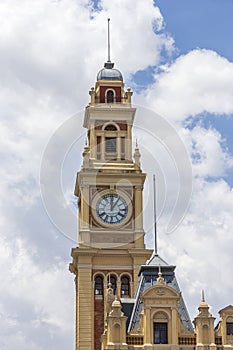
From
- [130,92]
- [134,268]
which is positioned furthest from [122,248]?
[130,92]

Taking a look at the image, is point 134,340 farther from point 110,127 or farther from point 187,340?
point 110,127

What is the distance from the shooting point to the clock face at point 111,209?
340 ft

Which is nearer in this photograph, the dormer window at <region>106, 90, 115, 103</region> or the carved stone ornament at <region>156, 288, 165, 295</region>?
the carved stone ornament at <region>156, 288, 165, 295</region>

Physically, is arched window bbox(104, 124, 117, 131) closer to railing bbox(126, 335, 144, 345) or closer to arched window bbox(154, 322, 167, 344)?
arched window bbox(154, 322, 167, 344)

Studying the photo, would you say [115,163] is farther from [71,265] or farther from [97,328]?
[97,328]

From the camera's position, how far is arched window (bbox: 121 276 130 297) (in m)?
100

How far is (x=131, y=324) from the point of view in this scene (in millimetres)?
81500

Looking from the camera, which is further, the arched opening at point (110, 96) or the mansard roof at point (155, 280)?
the arched opening at point (110, 96)

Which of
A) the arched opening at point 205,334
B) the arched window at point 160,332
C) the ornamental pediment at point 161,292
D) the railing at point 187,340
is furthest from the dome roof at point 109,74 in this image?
the railing at point 187,340

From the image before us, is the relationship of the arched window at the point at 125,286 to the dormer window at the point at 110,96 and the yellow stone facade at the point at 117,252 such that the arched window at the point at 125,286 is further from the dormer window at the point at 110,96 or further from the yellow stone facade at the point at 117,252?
the dormer window at the point at 110,96

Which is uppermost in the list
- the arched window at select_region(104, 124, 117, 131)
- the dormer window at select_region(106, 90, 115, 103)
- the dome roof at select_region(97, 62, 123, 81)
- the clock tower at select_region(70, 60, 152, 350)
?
the dome roof at select_region(97, 62, 123, 81)

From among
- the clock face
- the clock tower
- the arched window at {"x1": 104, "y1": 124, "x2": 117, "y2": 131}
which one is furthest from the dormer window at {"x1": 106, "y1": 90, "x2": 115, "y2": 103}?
the clock face

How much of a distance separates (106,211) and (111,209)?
56 cm

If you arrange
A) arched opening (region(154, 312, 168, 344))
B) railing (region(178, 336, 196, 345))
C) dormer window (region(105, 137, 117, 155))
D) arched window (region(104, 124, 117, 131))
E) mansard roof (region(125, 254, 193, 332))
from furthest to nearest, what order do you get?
arched window (region(104, 124, 117, 131))
dormer window (region(105, 137, 117, 155))
mansard roof (region(125, 254, 193, 332))
railing (region(178, 336, 196, 345))
arched opening (region(154, 312, 168, 344))
